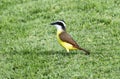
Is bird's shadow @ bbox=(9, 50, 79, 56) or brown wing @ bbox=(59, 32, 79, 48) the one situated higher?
brown wing @ bbox=(59, 32, 79, 48)

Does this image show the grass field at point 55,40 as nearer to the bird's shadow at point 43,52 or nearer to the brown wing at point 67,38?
the bird's shadow at point 43,52

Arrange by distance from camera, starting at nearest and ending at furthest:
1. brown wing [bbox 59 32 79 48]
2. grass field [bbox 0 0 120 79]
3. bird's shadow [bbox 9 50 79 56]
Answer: grass field [bbox 0 0 120 79] → brown wing [bbox 59 32 79 48] → bird's shadow [bbox 9 50 79 56]

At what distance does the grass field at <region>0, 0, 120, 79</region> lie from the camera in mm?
12797

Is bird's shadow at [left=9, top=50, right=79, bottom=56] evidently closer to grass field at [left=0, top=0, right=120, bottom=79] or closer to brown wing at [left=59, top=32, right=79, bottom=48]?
grass field at [left=0, top=0, right=120, bottom=79]

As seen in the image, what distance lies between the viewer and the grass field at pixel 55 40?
1280cm

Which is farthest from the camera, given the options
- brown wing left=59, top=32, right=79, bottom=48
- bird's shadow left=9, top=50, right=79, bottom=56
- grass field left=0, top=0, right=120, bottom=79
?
bird's shadow left=9, top=50, right=79, bottom=56

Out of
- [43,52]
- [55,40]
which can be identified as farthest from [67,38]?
[55,40]

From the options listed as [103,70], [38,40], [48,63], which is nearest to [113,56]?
[103,70]

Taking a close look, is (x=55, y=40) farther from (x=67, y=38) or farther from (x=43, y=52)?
(x=67, y=38)

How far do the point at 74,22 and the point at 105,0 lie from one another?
2.65 metres

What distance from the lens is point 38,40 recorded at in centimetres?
1570

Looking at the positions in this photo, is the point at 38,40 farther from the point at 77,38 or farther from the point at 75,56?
the point at 75,56

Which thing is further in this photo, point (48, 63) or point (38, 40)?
point (38, 40)

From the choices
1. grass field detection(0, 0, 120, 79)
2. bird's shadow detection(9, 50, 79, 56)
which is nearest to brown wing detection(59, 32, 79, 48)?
grass field detection(0, 0, 120, 79)
